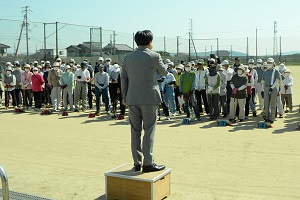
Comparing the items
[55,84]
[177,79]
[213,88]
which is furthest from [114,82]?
[213,88]

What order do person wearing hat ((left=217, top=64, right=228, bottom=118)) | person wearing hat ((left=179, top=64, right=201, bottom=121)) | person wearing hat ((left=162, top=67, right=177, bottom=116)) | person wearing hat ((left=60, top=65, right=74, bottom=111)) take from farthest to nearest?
person wearing hat ((left=60, top=65, right=74, bottom=111)), person wearing hat ((left=162, top=67, right=177, bottom=116)), person wearing hat ((left=217, top=64, right=228, bottom=118)), person wearing hat ((left=179, top=64, right=201, bottom=121))

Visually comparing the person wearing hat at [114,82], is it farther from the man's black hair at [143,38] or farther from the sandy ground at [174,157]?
the man's black hair at [143,38]

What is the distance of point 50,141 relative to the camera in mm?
9148

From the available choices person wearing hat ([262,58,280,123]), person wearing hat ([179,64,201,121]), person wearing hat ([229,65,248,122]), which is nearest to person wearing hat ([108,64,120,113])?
person wearing hat ([179,64,201,121])

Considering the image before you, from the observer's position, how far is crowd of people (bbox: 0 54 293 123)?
1152 centimetres

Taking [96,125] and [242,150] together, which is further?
[96,125]

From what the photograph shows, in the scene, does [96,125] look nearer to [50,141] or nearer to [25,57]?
[50,141]

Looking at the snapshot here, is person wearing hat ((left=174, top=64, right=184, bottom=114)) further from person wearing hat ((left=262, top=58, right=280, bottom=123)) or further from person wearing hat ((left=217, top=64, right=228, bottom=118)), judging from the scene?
person wearing hat ((left=262, top=58, right=280, bottom=123))

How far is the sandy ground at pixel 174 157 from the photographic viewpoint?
540cm

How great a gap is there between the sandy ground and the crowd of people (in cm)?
76

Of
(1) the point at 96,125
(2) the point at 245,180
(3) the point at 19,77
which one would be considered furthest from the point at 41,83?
(2) the point at 245,180

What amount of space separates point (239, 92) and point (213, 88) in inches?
36.5

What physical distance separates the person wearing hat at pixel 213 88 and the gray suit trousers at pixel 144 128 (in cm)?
741

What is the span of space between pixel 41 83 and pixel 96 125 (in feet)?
16.1
